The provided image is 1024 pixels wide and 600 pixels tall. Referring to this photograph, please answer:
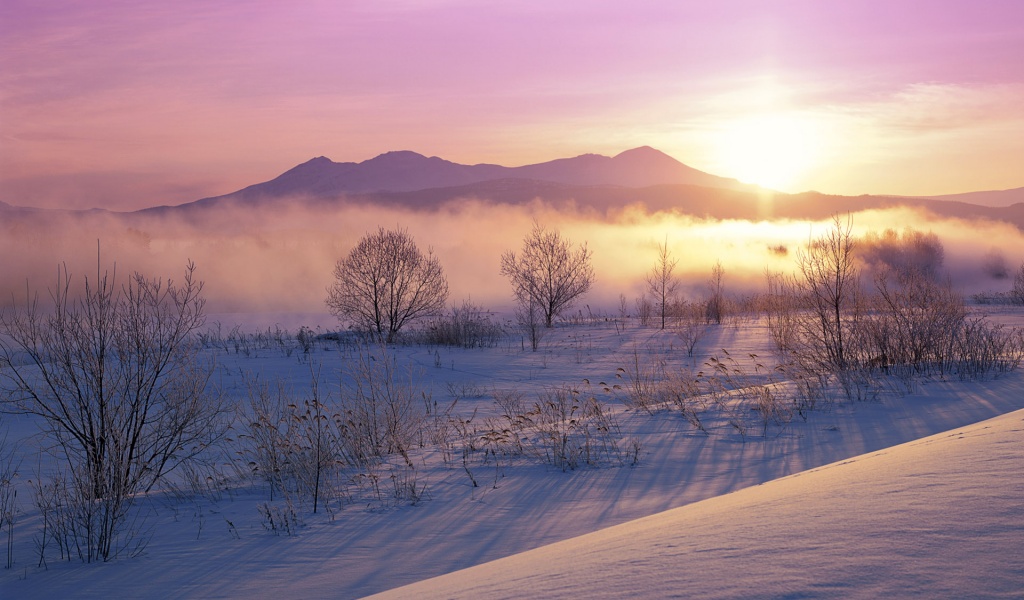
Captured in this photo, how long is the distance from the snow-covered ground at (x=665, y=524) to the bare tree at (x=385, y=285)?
60.7 ft

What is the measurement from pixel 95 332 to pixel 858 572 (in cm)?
768

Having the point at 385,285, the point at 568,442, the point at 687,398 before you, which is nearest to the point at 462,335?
the point at 385,285

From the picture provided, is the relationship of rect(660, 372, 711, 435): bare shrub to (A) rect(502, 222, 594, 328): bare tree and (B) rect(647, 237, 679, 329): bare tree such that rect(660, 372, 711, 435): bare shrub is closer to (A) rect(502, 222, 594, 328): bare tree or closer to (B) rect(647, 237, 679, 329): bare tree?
(B) rect(647, 237, 679, 329): bare tree

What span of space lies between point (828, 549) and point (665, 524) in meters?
1.28

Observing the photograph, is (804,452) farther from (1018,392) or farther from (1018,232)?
(1018,232)

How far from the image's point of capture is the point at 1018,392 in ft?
30.9

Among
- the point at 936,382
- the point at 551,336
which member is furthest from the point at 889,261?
the point at 936,382

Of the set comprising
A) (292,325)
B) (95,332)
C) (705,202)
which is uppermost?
(705,202)

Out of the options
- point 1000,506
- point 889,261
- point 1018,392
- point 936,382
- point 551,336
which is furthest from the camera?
point 889,261

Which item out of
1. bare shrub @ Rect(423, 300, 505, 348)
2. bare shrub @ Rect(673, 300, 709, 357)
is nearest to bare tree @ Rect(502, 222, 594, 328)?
bare shrub @ Rect(673, 300, 709, 357)

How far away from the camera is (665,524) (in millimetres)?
3566

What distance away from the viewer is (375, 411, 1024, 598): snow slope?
2.01 meters

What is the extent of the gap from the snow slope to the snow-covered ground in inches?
0.4

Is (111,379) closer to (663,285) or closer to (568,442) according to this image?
(568,442)
